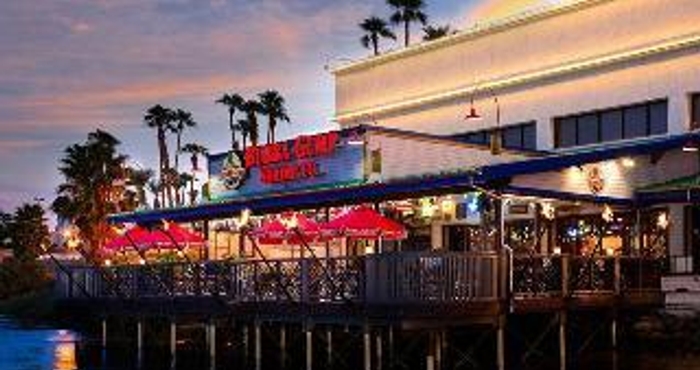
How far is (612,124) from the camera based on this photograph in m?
41.1

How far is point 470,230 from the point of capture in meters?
43.2

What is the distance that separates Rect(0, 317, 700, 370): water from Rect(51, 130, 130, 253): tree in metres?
28.1

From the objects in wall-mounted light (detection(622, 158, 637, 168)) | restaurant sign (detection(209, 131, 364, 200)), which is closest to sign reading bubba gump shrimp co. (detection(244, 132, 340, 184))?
restaurant sign (detection(209, 131, 364, 200))

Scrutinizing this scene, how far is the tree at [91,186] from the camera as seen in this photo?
283 feet

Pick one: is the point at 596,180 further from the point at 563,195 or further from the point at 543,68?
the point at 543,68

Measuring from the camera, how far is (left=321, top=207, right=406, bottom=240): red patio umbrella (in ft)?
105

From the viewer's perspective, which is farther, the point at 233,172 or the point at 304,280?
the point at 233,172

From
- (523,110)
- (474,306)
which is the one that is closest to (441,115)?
(523,110)

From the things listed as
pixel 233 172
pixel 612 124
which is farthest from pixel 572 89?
pixel 233 172

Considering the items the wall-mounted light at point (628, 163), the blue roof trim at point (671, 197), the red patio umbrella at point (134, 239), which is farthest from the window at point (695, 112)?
the red patio umbrella at point (134, 239)

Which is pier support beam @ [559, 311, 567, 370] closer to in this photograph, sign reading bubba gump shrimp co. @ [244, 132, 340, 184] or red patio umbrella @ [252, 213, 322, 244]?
red patio umbrella @ [252, 213, 322, 244]

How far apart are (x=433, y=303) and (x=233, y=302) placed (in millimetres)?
8880

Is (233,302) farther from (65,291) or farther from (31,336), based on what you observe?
(31,336)

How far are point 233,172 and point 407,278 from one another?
15.2 m
